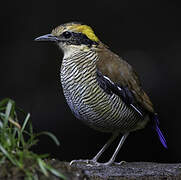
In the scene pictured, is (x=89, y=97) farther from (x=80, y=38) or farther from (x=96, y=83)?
(x=80, y=38)

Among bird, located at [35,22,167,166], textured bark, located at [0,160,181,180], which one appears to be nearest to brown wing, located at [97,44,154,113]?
bird, located at [35,22,167,166]

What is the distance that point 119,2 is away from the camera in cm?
839

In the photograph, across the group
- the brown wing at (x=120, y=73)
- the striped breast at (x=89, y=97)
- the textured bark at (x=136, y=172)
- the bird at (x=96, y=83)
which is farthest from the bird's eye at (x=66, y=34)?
the textured bark at (x=136, y=172)

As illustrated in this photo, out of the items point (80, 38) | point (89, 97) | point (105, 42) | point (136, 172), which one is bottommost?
point (136, 172)

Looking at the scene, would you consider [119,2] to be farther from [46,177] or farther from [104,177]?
[46,177]

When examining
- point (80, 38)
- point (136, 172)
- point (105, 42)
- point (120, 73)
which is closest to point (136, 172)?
point (136, 172)

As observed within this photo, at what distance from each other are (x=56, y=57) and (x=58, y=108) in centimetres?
91

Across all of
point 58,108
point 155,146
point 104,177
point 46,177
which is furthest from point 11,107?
point 155,146

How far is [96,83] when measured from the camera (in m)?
5.43

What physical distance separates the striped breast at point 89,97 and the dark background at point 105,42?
2.24 meters

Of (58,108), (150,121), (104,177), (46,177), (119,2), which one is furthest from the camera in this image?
(119,2)

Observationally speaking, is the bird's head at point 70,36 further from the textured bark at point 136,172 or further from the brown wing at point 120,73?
the textured bark at point 136,172

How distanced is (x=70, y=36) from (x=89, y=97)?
25.1 inches

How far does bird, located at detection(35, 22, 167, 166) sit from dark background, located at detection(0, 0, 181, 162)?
6.91 ft
